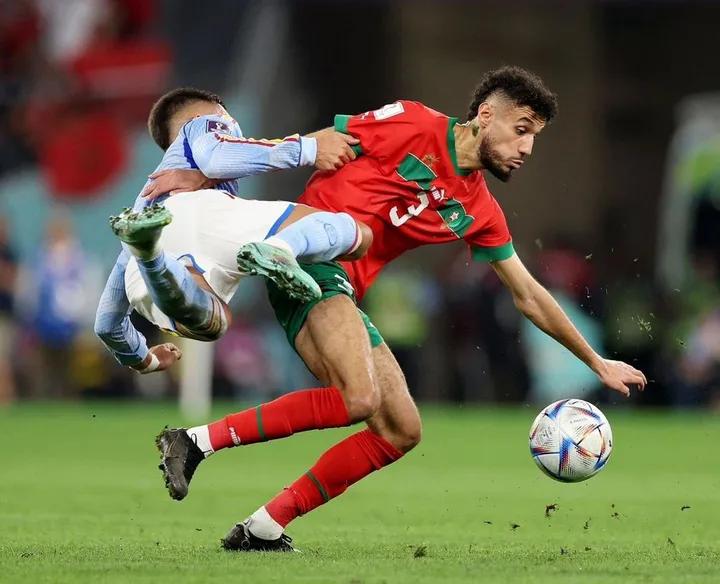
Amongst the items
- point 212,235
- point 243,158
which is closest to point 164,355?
point 212,235

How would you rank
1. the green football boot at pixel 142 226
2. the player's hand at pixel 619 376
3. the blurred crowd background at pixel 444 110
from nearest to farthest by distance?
1. the green football boot at pixel 142 226
2. the player's hand at pixel 619 376
3. the blurred crowd background at pixel 444 110

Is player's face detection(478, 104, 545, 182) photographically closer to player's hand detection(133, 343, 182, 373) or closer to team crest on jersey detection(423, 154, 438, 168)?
team crest on jersey detection(423, 154, 438, 168)

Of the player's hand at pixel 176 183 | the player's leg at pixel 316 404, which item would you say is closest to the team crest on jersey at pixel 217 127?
the player's hand at pixel 176 183

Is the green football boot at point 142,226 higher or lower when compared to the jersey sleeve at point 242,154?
lower

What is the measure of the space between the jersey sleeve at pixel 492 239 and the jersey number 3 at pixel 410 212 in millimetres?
321

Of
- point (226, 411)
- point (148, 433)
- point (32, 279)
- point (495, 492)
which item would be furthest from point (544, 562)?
point (32, 279)

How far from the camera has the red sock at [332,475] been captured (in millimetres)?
6777

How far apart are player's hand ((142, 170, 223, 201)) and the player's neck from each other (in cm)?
117

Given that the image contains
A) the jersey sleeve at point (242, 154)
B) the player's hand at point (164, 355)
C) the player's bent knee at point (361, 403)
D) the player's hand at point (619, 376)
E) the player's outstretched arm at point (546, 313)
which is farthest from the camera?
the player's hand at point (164, 355)

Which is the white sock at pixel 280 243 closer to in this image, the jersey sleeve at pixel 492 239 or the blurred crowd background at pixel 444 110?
the jersey sleeve at pixel 492 239

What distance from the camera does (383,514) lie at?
895cm

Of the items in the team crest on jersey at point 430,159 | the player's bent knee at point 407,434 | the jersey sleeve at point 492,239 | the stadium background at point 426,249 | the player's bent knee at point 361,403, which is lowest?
the player's bent knee at point 407,434

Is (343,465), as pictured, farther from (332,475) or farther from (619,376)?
(619,376)

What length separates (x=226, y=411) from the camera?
56.6 feet
